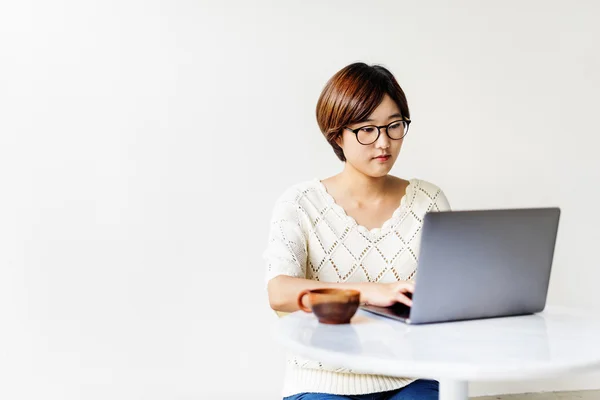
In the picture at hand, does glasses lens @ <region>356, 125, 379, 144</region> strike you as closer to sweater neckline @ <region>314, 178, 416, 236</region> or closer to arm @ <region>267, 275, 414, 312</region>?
sweater neckline @ <region>314, 178, 416, 236</region>

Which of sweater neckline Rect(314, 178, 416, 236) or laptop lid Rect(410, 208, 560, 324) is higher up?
sweater neckline Rect(314, 178, 416, 236)

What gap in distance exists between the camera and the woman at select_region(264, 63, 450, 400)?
1.84m

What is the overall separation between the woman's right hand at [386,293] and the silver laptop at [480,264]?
2cm

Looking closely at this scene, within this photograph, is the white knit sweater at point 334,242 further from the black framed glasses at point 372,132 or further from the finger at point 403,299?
the finger at point 403,299

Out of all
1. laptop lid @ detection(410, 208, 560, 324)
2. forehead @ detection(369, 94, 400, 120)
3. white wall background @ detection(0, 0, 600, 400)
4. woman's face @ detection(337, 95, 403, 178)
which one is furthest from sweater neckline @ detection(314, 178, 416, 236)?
white wall background @ detection(0, 0, 600, 400)

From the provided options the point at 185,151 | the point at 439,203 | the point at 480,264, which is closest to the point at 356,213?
the point at 439,203

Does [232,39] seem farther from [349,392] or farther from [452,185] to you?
[349,392]

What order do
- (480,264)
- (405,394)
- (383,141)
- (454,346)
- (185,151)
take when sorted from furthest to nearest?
(185,151) < (383,141) < (405,394) < (480,264) < (454,346)

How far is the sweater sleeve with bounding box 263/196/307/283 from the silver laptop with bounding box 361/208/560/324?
301 millimetres

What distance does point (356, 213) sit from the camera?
1.97 meters

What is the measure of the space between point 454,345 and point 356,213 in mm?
701

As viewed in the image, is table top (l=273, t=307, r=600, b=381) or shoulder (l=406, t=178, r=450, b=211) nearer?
table top (l=273, t=307, r=600, b=381)

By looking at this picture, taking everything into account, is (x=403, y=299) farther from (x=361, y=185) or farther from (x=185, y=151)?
(x=185, y=151)

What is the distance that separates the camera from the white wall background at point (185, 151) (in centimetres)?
280
